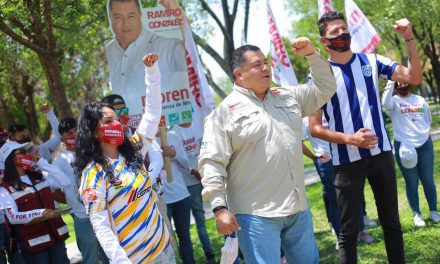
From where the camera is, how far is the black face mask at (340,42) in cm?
467

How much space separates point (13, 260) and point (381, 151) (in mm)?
3953

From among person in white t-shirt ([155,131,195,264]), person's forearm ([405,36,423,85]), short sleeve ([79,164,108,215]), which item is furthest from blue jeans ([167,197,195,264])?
person's forearm ([405,36,423,85])

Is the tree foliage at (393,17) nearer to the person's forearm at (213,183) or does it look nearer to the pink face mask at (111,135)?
the person's forearm at (213,183)

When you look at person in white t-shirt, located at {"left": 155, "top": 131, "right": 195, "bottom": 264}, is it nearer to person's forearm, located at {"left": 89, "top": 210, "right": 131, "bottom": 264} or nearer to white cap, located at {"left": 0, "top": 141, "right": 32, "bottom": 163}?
white cap, located at {"left": 0, "top": 141, "right": 32, "bottom": 163}

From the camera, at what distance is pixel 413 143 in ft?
24.3

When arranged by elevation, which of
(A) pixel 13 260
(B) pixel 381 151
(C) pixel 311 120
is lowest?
(A) pixel 13 260

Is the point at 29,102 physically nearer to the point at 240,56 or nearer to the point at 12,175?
the point at 12,175

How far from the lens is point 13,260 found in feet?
19.2

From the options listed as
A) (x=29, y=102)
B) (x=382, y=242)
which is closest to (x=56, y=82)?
(x=382, y=242)

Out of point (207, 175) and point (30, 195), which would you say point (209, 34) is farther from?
point (207, 175)

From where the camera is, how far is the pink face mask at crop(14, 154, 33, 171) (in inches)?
229

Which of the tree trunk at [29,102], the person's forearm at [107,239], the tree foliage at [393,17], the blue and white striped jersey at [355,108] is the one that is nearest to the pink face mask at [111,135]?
the person's forearm at [107,239]

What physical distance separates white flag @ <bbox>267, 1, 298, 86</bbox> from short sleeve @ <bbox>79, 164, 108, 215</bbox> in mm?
4897

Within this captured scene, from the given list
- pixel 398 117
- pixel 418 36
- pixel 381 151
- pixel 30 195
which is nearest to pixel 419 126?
pixel 398 117
